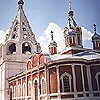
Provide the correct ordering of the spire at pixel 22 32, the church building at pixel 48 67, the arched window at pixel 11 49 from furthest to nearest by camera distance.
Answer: the spire at pixel 22 32 < the arched window at pixel 11 49 < the church building at pixel 48 67

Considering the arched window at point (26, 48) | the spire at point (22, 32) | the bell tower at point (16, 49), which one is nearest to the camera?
the bell tower at point (16, 49)

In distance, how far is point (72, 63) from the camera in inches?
758

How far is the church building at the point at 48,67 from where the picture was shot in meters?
19.0

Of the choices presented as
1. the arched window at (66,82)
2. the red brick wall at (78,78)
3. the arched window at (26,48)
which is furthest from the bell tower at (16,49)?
the red brick wall at (78,78)

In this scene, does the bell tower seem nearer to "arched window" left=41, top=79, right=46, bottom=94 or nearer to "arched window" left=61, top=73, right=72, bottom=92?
"arched window" left=41, top=79, right=46, bottom=94

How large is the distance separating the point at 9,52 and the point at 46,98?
13.3 m

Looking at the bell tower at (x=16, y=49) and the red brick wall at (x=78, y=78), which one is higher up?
the bell tower at (x=16, y=49)

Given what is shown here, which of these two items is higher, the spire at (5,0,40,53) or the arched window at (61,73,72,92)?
the spire at (5,0,40,53)

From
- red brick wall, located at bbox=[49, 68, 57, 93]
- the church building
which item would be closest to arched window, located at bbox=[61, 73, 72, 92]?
the church building

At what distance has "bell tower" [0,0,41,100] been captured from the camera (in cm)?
2996

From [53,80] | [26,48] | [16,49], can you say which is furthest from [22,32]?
[53,80]

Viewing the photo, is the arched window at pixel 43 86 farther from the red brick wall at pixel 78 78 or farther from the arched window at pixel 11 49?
the arched window at pixel 11 49

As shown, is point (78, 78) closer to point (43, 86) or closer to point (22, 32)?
point (43, 86)

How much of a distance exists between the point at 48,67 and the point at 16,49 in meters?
11.7
